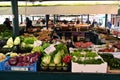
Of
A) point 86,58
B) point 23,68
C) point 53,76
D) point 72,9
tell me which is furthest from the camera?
point 72,9

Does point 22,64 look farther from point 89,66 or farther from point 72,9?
point 72,9

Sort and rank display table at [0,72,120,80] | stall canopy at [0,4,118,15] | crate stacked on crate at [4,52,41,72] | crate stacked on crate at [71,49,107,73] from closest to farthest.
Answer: display table at [0,72,120,80] → crate stacked on crate at [71,49,107,73] → crate stacked on crate at [4,52,41,72] → stall canopy at [0,4,118,15]

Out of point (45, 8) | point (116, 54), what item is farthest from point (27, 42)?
point (45, 8)


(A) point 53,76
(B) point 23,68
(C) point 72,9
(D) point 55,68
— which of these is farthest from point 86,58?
(C) point 72,9

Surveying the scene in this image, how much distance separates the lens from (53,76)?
3148mm

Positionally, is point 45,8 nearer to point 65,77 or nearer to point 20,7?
point 20,7

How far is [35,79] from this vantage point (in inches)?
125

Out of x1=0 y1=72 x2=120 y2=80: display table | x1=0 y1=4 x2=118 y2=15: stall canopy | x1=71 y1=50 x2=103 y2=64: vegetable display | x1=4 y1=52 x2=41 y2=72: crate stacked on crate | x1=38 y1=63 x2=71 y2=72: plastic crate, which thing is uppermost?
x1=0 y1=4 x2=118 y2=15: stall canopy

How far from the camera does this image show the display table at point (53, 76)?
10.2ft

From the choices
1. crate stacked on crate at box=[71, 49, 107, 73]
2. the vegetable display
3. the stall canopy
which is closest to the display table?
crate stacked on crate at box=[71, 49, 107, 73]

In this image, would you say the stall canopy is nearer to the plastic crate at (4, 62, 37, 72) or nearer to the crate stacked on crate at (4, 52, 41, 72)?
the crate stacked on crate at (4, 52, 41, 72)

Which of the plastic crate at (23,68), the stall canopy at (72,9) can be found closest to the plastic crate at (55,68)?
the plastic crate at (23,68)

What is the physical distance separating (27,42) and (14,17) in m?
1.57

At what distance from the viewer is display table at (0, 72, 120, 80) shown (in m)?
3.10
